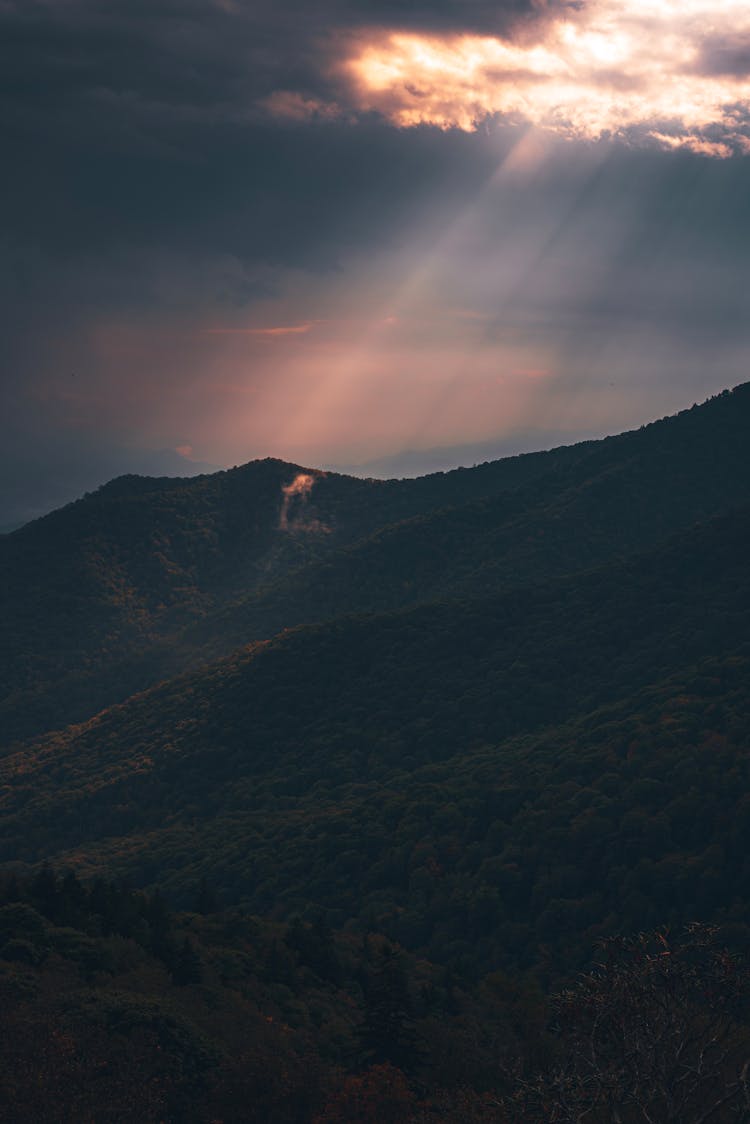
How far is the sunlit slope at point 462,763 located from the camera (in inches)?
4562

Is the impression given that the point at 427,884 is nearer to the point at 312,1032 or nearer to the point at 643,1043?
the point at 312,1032

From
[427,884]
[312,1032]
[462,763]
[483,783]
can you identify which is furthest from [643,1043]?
[462,763]

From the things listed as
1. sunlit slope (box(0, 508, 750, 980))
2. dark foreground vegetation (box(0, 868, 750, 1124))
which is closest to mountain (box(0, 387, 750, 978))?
sunlit slope (box(0, 508, 750, 980))

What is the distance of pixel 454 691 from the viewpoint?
181m

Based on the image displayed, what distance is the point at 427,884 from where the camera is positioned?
11750 cm

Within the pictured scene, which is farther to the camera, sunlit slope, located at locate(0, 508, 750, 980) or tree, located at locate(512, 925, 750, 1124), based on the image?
sunlit slope, located at locate(0, 508, 750, 980)

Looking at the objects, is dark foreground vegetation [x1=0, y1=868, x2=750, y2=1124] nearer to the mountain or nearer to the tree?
the tree

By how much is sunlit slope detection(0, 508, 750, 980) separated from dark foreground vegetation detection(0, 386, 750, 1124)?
47cm

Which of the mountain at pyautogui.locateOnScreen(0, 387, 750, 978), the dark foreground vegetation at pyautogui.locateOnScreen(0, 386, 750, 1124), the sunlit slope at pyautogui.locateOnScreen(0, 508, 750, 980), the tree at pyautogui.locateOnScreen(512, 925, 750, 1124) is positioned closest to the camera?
Answer: the tree at pyautogui.locateOnScreen(512, 925, 750, 1124)

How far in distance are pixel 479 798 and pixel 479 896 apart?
72.7ft

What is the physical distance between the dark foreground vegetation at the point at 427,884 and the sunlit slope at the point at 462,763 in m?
0.47

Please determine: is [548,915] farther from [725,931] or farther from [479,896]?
[725,931]

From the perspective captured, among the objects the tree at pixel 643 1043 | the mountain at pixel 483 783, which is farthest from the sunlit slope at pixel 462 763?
the tree at pixel 643 1043

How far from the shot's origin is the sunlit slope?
116 metres
